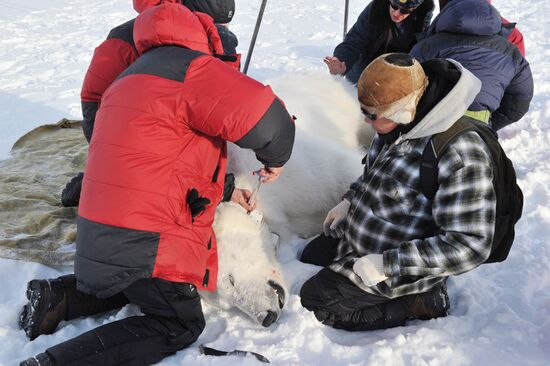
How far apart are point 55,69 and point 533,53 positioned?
21.4ft

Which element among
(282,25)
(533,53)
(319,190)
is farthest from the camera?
(282,25)

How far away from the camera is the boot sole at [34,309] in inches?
86.7

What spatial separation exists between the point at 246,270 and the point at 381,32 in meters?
2.52

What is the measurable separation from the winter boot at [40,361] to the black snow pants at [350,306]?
3.84 feet

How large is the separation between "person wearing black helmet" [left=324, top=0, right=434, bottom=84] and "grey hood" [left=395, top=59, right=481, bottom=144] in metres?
1.85

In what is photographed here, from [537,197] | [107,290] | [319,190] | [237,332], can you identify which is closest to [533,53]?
[537,197]

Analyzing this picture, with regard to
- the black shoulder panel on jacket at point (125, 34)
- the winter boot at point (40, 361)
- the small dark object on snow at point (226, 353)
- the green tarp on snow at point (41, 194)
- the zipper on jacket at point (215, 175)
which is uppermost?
the black shoulder panel on jacket at point (125, 34)

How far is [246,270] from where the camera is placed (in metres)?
2.46

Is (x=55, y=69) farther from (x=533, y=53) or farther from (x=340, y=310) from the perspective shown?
(x=533, y=53)

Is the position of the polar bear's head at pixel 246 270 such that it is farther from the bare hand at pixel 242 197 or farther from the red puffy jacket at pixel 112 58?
the red puffy jacket at pixel 112 58

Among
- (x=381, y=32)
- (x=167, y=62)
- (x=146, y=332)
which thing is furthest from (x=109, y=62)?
(x=381, y=32)

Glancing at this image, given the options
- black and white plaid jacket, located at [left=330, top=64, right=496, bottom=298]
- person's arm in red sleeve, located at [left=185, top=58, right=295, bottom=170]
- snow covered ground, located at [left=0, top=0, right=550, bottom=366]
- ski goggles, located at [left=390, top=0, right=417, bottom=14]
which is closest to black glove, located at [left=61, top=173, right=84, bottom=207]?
snow covered ground, located at [left=0, top=0, right=550, bottom=366]

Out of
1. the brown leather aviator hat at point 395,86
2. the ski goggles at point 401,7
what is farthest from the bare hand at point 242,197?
the ski goggles at point 401,7

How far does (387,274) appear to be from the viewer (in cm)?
192
